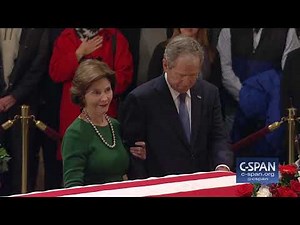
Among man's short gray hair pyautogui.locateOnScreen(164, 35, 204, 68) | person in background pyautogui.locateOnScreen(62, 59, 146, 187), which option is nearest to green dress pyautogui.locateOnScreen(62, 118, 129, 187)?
person in background pyautogui.locateOnScreen(62, 59, 146, 187)

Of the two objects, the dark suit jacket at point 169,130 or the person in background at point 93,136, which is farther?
Answer: the dark suit jacket at point 169,130

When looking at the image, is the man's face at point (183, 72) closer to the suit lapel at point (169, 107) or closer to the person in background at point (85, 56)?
the suit lapel at point (169, 107)

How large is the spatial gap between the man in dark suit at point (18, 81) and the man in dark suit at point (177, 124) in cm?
52

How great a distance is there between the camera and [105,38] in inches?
178

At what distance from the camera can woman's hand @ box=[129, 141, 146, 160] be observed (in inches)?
180

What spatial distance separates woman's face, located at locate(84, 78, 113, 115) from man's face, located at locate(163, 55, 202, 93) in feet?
1.12

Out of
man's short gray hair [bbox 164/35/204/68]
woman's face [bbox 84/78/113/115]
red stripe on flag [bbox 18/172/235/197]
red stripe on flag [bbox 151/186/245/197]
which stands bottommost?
red stripe on flag [bbox 151/186/245/197]

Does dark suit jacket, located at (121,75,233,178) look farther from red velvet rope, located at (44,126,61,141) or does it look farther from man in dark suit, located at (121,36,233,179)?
red velvet rope, located at (44,126,61,141)

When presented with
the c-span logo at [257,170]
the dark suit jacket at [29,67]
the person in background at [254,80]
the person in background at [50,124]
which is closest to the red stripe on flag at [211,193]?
the c-span logo at [257,170]

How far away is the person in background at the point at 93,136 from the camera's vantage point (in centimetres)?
443

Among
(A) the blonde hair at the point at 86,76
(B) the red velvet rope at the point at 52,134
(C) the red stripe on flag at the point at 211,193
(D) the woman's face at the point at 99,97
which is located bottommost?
(C) the red stripe on flag at the point at 211,193

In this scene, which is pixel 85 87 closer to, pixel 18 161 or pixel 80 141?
pixel 80 141

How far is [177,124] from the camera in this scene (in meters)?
4.57

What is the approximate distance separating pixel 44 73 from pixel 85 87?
0.25 meters
